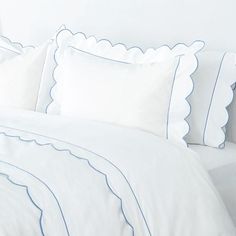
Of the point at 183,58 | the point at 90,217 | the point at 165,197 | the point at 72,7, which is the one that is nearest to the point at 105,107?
the point at 183,58

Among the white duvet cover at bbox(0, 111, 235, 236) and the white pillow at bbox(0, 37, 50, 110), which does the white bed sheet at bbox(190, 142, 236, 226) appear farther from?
the white pillow at bbox(0, 37, 50, 110)

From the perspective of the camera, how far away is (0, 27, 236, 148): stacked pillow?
1.55m

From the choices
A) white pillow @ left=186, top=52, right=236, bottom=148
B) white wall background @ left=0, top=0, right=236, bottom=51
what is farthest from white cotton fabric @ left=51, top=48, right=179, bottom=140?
white wall background @ left=0, top=0, right=236, bottom=51

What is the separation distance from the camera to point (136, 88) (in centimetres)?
155

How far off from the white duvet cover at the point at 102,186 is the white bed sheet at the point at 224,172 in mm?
124

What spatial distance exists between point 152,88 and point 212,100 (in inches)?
9.2

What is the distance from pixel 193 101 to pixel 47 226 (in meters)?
0.80

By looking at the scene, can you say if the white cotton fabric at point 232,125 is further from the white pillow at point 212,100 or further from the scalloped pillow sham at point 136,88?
the scalloped pillow sham at point 136,88

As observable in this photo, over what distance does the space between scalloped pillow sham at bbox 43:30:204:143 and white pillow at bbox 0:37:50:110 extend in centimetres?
22

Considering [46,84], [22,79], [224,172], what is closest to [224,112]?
[224,172]

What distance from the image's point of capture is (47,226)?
1.02 m

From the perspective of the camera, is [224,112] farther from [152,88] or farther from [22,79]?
[22,79]

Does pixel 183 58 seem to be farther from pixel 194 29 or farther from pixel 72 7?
pixel 72 7

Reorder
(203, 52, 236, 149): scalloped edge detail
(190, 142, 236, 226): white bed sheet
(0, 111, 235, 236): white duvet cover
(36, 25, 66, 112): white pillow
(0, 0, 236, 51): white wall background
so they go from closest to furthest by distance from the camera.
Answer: (0, 111, 235, 236): white duvet cover → (190, 142, 236, 226): white bed sheet → (203, 52, 236, 149): scalloped edge detail → (0, 0, 236, 51): white wall background → (36, 25, 66, 112): white pillow
